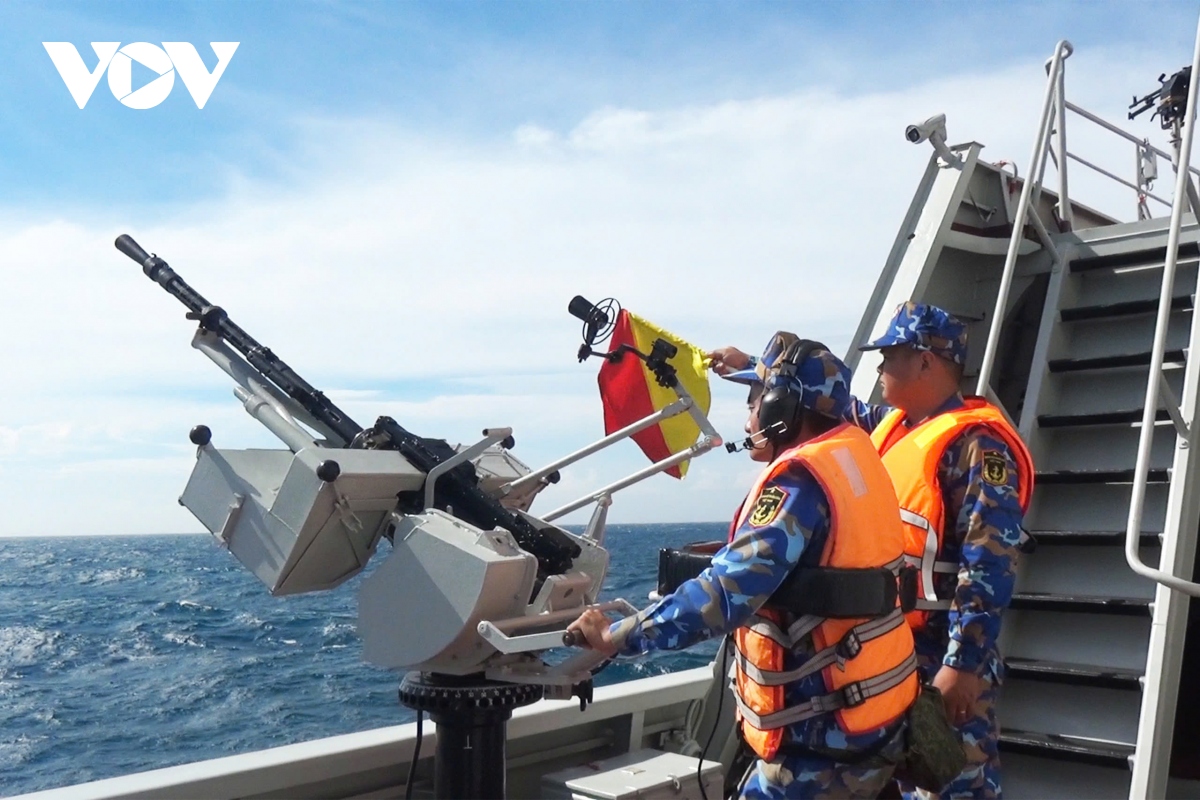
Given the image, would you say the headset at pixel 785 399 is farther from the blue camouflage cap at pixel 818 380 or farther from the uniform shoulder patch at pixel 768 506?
the uniform shoulder patch at pixel 768 506

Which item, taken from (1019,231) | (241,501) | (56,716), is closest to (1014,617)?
(1019,231)

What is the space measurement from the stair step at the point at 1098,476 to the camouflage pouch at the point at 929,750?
5.94 ft

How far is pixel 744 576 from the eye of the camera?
214cm

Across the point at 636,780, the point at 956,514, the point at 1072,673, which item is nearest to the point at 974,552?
the point at 956,514

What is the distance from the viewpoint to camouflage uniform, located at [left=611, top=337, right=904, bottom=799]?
2145 millimetres

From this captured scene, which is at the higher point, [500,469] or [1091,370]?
[1091,370]

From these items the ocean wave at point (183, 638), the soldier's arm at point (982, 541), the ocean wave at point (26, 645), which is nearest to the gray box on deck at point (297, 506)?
the soldier's arm at point (982, 541)

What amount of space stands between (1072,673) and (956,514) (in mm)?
1041

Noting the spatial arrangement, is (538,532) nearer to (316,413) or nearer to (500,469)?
(500,469)

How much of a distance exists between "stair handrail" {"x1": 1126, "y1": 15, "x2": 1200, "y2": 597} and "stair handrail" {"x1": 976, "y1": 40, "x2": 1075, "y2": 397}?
1.64ft

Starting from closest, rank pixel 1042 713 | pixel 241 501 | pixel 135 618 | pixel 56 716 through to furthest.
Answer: pixel 241 501
pixel 1042 713
pixel 56 716
pixel 135 618

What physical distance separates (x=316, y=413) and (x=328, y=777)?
117 cm

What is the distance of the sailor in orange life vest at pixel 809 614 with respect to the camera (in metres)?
2.17

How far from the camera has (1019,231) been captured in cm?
390
